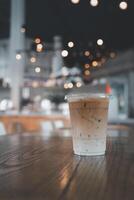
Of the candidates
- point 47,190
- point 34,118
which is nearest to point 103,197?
point 47,190

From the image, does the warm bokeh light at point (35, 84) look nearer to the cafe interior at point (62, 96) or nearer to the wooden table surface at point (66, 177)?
the cafe interior at point (62, 96)

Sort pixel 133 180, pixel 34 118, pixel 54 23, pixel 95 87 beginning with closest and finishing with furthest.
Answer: pixel 133 180
pixel 34 118
pixel 54 23
pixel 95 87

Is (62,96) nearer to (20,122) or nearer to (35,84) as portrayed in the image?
(35,84)

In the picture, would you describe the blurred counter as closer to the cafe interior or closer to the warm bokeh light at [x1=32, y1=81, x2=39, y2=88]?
the cafe interior

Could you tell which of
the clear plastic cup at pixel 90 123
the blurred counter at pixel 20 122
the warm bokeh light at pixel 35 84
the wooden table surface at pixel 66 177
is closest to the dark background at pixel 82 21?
the warm bokeh light at pixel 35 84

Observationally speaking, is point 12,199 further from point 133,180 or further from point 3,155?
point 3,155

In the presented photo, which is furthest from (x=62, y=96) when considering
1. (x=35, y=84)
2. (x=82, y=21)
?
(x=82, y=21)
